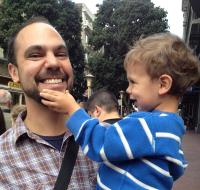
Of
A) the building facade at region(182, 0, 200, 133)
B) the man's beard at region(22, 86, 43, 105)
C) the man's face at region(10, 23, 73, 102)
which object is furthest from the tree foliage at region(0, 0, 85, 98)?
the man's beard at region(22, 86, 43, 105)

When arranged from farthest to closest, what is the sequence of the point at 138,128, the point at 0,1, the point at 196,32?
the point at 0,1, the point at 196,32, the point at 138,128

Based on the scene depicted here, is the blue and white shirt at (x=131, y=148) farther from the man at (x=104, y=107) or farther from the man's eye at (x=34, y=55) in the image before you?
the man at (x=104, y=107)

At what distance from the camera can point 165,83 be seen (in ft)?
7.45

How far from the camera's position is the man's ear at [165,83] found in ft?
7.41

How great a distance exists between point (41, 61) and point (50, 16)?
33238mm

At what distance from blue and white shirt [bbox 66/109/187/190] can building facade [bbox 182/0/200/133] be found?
21.0m

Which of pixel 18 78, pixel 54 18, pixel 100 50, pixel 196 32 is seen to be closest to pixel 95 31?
pixel 100 50

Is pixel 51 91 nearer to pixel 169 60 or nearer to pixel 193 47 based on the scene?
pixel 169 60

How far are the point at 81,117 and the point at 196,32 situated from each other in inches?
1183

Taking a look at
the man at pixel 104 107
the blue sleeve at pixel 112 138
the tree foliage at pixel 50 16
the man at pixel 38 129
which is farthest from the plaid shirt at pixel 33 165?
the tree foliage at pixel 50 16

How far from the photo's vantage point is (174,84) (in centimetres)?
229

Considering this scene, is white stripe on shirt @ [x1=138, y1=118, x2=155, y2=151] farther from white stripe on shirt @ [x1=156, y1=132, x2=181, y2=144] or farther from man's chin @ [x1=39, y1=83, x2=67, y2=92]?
man's chin @ [x1=39, y1=83, x2=67, y2=92]

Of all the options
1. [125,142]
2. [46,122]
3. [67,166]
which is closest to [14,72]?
[46,122]

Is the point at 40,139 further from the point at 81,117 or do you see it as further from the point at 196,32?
the point at 196,32
